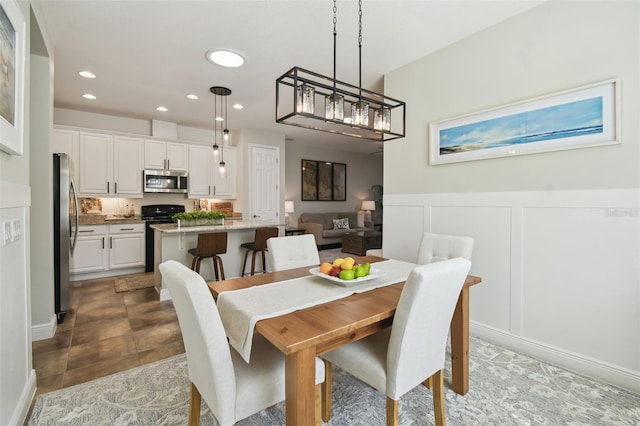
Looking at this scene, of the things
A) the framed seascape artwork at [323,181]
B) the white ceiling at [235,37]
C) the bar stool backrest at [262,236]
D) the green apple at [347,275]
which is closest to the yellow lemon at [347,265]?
the green apple at [347,275]

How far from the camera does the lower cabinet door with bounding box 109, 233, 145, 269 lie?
4715 millimetres

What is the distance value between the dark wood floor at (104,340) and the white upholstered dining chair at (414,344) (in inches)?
66.6

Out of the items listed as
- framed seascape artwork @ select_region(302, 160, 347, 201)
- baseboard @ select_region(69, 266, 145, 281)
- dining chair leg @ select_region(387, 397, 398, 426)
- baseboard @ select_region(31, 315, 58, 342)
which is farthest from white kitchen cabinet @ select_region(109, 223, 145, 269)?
dining chair leg @ select_region(387, 397, 398, 426)

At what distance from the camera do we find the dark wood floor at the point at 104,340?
2.13 m

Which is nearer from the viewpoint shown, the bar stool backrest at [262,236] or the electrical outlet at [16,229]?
the electrical outlet at [16,229]

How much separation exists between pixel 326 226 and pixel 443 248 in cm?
536

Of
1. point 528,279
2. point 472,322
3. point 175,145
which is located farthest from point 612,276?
point 175,145

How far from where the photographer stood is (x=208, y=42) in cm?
276

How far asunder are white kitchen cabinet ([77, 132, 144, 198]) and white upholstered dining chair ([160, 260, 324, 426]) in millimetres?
4572

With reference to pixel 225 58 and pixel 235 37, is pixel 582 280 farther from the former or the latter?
pixel 225 58

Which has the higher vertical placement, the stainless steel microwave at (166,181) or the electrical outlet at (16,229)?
the stainless steel microwave at (166,181)

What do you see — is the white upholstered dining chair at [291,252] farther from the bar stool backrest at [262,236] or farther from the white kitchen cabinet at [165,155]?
the white kitchen cabinet at [165,155]

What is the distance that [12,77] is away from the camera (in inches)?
57.8

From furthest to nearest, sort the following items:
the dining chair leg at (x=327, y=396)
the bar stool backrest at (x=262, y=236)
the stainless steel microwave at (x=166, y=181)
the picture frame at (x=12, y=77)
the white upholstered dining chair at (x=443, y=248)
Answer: the stainless steel microwave at (x=166, y=181)
the bar stool backrest at (x=262, y=236)
the white upholstered dining chair at (x=443, y=248)
the dining chair leg at (x=327, y=396)
the picture frame at (x=12, y=77)
